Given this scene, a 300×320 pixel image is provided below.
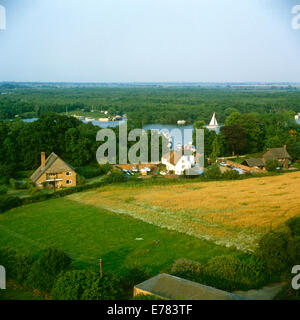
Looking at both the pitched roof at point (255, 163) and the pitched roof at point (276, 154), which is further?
the pitched roof at point (276, 154)

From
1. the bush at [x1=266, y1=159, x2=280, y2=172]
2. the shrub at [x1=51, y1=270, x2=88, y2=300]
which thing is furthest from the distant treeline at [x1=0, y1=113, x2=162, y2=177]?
the shrub at [x1=51, y1=270, x2=88, y2=300]

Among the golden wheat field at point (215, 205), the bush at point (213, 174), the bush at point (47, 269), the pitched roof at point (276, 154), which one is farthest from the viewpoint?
the pitched roof at point (276, 154)

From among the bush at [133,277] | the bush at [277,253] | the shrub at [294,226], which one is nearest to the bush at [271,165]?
the shrub at [294,226]

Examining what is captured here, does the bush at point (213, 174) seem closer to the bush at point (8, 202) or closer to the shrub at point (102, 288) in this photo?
the bush at point (8, 202)

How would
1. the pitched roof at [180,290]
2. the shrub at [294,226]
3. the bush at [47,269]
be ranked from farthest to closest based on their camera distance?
the shrub at [294,226] < the bush at [47,269] < the pitched roof at [180,290]

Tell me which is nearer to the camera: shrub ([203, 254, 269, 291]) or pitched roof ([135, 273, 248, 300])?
pitched roof ([135, 273, 248, 300])

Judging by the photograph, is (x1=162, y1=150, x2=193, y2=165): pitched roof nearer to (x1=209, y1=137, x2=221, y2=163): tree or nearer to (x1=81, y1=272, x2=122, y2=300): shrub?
(x1=209, y1=137, x2=221, y2=163): tree

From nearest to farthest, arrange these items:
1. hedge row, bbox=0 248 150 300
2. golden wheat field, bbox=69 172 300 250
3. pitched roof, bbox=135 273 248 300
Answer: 1. pitched roof, bbox=135 273 248 300
2. hedge row, bbox=0 248 150 300
3. golden wheat field, bbox=69 172 300 250
